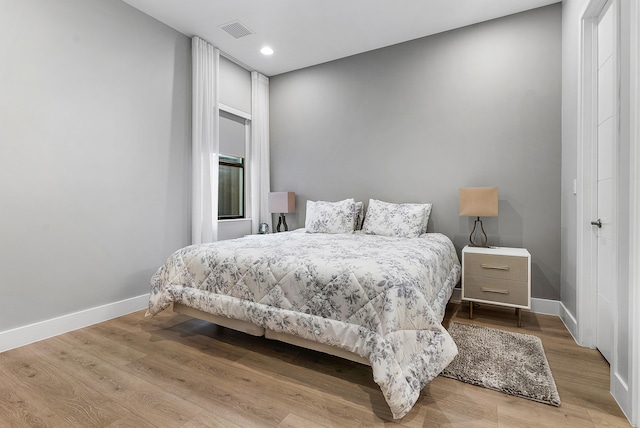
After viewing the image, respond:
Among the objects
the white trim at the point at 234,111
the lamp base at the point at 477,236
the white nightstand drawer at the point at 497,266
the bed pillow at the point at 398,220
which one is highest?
the white trim at the point at 234,111

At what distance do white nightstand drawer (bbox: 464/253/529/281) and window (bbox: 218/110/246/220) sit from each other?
9.95ft

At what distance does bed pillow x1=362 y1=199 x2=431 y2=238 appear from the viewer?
311cm

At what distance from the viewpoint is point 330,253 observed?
213 cm

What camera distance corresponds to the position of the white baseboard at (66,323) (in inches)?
86.0

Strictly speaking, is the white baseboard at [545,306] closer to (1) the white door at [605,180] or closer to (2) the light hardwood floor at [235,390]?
(2) the light hardwood floor at [235,390]

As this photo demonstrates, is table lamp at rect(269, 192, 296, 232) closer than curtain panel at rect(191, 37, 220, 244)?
No

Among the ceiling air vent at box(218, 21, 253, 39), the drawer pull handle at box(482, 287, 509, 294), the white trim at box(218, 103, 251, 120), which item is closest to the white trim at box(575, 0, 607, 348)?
the drawer pull handle at box(482, 287, 509, 294)

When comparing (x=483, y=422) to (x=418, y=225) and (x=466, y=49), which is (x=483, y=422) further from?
(x=466, y=49)

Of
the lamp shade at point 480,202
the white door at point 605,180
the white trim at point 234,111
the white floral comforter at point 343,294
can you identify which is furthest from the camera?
the white trim at point 234,111

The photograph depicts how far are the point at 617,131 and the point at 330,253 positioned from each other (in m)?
1.79

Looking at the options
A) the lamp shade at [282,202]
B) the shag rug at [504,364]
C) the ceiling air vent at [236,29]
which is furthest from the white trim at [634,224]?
the lamp shade at [282,202]

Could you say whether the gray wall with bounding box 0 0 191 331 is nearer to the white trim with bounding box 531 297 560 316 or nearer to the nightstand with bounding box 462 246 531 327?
the nightstand with bounding box 462 246 531 327

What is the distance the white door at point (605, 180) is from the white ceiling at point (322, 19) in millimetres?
1166

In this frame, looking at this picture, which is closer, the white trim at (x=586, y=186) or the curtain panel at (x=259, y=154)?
the white trim at (x=586, y=186)
